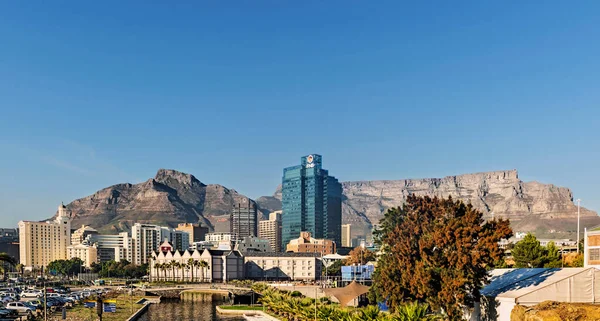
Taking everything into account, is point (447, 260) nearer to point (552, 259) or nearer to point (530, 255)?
point (530, 255)

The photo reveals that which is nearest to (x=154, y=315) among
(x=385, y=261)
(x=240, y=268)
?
(x=385, y=261)

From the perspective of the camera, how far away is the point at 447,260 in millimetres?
54938

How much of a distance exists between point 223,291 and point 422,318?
10992cm

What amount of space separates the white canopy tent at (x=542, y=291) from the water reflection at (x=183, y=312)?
154ft

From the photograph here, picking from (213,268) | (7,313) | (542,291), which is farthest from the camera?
(213,268)

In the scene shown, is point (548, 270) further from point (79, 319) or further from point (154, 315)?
point (154, 315)

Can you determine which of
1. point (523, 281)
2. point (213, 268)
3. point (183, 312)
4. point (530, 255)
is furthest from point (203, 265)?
point (523, 281)

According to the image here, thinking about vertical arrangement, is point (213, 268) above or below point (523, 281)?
below

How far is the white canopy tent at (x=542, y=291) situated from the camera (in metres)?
51.3

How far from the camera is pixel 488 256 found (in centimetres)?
5272

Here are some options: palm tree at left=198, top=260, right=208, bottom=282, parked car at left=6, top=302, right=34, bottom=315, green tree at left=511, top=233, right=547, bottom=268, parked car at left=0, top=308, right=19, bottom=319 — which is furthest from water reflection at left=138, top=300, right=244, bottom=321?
palm tree at left=198, top=260, right=208, bottom=282

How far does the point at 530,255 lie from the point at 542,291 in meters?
46.5

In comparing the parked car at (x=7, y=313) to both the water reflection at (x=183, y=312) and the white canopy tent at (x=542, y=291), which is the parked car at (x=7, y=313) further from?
the white canopy tent at (x=542, y=291)

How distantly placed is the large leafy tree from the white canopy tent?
1948mm
